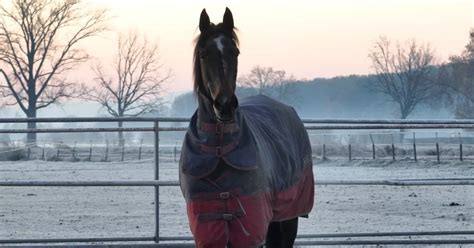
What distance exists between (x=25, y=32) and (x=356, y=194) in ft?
101

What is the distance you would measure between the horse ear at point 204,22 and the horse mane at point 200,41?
0.02 m

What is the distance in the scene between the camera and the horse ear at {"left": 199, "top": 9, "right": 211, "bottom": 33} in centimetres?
427

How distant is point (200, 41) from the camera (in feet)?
13.9

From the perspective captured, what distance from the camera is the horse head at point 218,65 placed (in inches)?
152

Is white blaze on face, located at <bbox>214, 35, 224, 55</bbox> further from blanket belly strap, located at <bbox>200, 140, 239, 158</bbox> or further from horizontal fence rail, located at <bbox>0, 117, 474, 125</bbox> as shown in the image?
horizontal fence rail, located at <bbox>0, 117, 474, 125</bbox>

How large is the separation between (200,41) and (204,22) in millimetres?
131

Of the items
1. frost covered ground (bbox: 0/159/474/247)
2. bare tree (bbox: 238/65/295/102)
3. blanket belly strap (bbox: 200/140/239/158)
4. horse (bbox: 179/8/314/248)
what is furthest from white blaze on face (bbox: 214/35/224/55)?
bare tree (bbox: 238/65/295/102)

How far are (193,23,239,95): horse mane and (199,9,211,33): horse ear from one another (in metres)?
0.02

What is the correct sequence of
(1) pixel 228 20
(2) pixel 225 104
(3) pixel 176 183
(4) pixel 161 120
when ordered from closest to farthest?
A: (2) pixel 225 104, (1) pixel 228 20, (3) pixel 176 183, (4) pixel 161 120

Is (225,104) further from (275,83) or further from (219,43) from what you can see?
(275,83)

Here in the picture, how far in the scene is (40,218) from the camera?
1072 cm

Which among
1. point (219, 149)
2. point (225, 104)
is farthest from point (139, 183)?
point (225, 104)

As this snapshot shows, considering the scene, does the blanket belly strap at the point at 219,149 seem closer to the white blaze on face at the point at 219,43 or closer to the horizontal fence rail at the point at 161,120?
the white blaze on face at the point at 219,43

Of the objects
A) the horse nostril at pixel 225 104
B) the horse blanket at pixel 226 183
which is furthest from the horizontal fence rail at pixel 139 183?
the horse nostril at pixel 225 104
